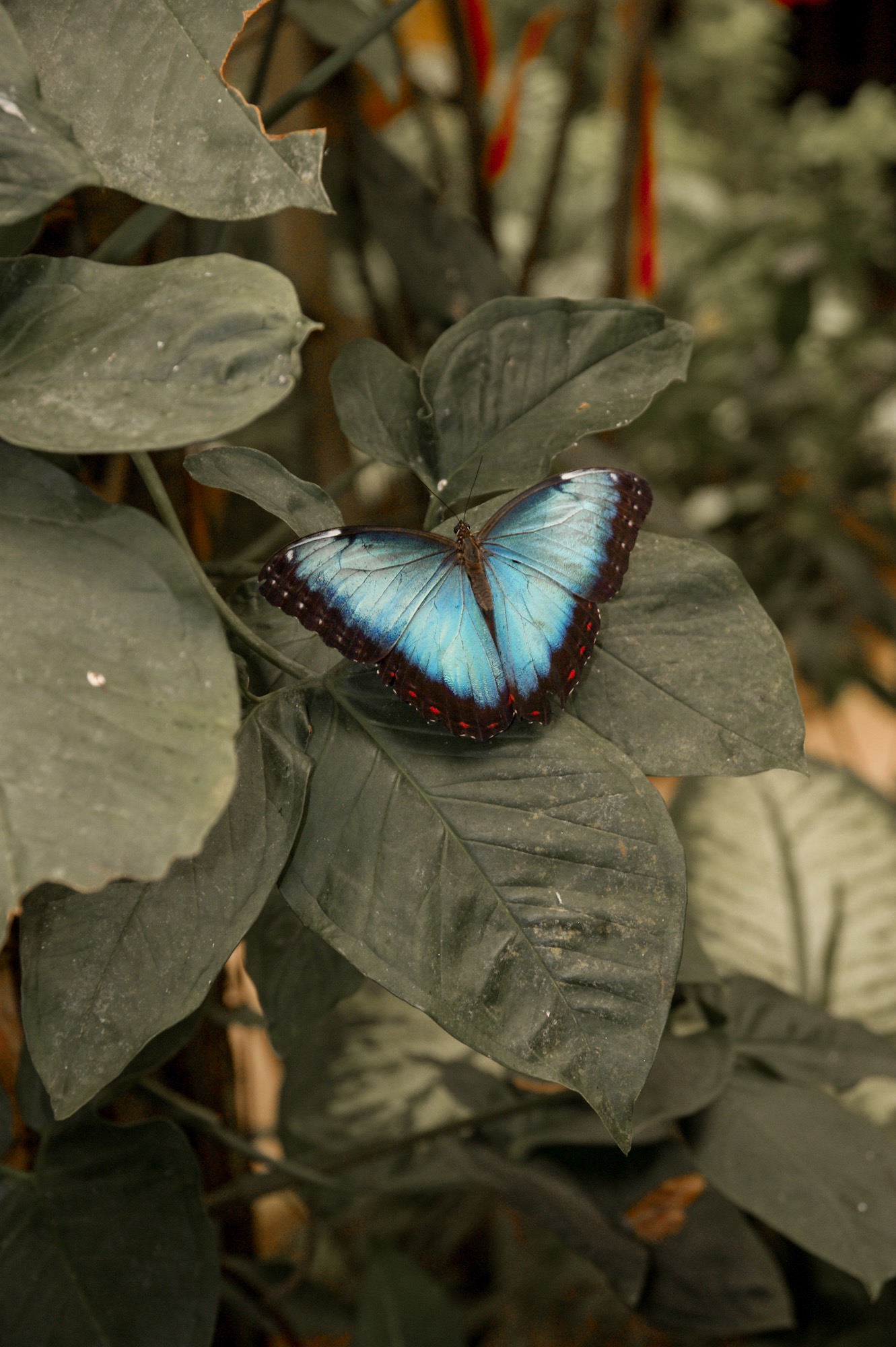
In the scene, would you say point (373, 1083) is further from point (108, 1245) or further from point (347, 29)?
point (347, 29)

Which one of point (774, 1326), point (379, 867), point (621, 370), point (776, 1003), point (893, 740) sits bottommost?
point (893, 740)

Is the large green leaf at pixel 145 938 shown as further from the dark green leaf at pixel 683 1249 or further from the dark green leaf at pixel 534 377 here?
the dark green leaf at pixel 683 1249

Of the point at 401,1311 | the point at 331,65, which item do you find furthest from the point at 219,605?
the point at 401,1311

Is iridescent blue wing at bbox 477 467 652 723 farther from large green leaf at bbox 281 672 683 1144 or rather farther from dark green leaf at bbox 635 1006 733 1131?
dark green leaf at bbox 635 1006 733 1131

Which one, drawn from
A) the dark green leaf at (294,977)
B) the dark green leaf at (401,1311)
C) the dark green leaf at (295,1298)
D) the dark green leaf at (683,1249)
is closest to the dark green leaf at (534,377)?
the dark green leaf at (294,977)

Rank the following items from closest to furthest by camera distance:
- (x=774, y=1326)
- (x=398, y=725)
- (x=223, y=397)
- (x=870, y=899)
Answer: (x=223, y=397) → (x=398, y=725) → (x=774, y=1326) → (x=870, y=899)

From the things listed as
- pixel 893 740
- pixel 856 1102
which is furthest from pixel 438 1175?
pixel 893 740

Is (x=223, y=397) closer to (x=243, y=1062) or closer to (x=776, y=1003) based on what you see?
(x=776, y=1003)
